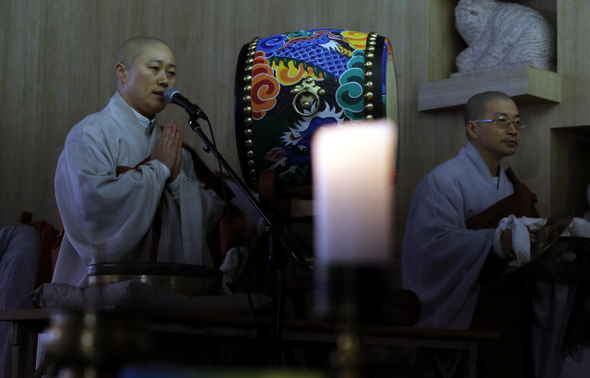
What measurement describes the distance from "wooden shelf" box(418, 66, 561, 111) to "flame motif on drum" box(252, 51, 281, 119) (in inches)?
47.8

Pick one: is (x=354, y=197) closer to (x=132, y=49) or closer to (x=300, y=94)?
(x=300, y=94)

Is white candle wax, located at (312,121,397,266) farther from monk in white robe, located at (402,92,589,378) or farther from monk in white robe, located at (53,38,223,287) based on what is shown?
monk in white robe, located at (402,92,589,378)

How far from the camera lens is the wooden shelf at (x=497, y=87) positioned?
3.22 metres

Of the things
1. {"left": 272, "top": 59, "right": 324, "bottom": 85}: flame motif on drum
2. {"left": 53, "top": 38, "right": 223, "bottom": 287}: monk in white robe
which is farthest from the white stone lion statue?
{"left": 53, "top": 38, "right": 223, "bottom": 287}: monk in white robe

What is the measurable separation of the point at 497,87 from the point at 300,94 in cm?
123

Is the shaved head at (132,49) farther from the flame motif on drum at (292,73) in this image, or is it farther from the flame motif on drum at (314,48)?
the flame motif on drum at (292,73)

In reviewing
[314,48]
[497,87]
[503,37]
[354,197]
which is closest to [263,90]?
[314,48]

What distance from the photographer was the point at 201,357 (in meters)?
2.55

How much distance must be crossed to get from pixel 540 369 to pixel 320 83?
1369mm

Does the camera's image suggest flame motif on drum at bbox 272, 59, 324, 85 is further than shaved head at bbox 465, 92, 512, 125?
No

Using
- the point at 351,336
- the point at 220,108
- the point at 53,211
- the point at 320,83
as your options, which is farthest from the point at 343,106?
the point at 53,211

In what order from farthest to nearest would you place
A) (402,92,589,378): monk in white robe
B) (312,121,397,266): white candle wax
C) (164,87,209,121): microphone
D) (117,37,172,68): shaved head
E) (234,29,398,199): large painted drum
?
(117,37,172,68): shaved head < (402,92,589,378): monk in white robe < (234,29,398,199): large painted drum < (164,87,209,121): microphone < (312,121,397,266): white candle wax

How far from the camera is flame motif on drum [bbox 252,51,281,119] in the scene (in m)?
2.47

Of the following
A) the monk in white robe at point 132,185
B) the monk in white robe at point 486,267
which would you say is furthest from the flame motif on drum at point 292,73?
the monk in white robe at point 486,267
